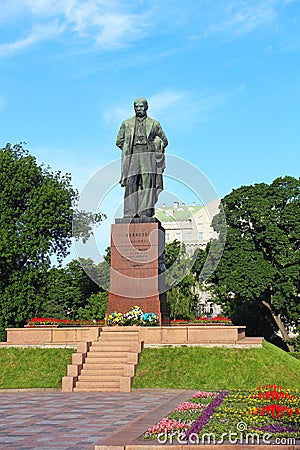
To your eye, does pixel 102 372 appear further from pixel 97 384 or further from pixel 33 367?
pixel 33 367

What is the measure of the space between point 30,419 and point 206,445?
4.58m

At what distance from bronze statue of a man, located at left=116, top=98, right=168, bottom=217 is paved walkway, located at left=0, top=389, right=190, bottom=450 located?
693 cm

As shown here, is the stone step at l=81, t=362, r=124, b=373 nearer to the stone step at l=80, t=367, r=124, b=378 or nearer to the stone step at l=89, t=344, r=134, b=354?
the stone step at l=80, t=367, r=124, b=378

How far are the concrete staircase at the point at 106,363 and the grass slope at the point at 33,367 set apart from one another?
23.8 inches

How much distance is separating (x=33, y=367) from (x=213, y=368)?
196 inches

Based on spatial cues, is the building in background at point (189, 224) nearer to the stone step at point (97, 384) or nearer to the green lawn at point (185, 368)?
the green lawn at point (185, 368)

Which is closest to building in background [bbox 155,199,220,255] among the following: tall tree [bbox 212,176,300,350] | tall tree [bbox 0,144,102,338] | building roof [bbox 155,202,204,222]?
building roof [bbox 155,202,204,222]

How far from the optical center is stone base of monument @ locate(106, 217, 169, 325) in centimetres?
1848

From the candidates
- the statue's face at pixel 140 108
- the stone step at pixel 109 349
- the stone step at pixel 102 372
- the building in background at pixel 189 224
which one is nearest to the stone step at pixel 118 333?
the stone step at pixel 109 349

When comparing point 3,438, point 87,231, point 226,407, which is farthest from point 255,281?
point 3,438

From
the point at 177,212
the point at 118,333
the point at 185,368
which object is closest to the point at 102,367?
the point at 118,333

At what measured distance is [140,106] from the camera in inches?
800

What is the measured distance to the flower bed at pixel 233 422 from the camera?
7.40m

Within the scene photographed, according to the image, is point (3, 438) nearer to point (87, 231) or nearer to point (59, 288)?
point (87, 231)
